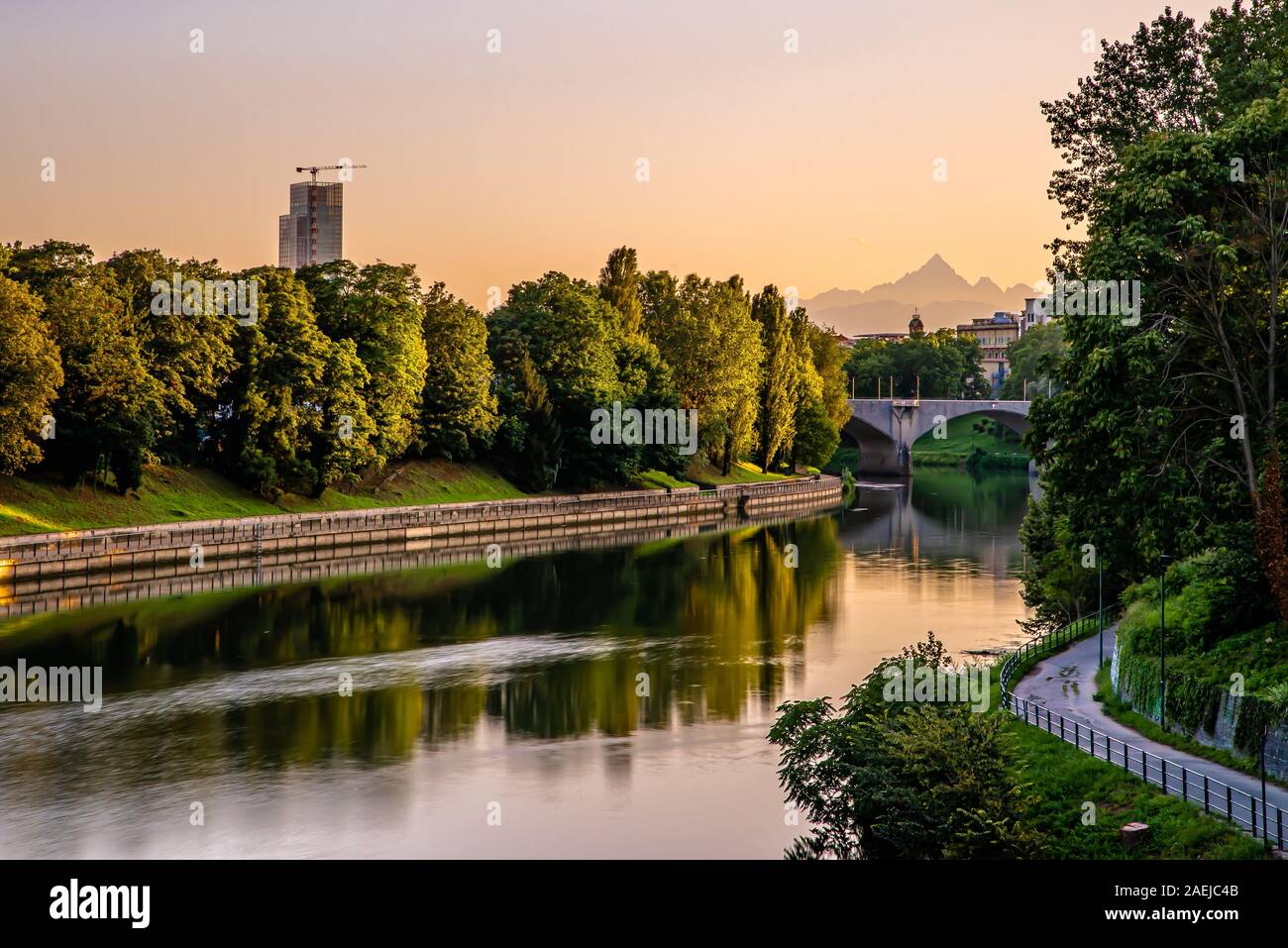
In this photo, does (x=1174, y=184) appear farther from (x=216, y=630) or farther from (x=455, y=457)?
(x=455, y=457)

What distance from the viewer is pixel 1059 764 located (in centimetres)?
2872

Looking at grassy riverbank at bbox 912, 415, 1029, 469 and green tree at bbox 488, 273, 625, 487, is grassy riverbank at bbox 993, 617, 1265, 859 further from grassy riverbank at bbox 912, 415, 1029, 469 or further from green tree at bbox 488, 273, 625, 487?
grassy riverbank at bbox 912, 415, 1029, 469

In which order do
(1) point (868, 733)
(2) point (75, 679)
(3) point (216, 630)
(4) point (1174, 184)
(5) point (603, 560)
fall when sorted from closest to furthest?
(1) point (868, 733), (4) point (1174, 184), (2) point (75, 679), (3) point (216, 630), (5) point (603, 560)

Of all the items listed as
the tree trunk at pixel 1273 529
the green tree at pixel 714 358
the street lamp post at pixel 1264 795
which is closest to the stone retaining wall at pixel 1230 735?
the street lamp post at pixel 1264 795

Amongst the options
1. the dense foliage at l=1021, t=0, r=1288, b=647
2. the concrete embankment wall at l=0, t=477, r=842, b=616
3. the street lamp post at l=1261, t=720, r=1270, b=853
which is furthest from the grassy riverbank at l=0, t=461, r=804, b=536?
the street lamp post at l=1261, t=720, r=1270, b=853

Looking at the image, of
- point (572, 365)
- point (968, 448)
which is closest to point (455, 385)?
point (572, 365)

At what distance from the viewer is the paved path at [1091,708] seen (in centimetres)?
2636

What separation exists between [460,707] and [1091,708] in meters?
17.9

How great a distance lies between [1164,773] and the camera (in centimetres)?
2647

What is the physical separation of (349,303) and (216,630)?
130 feet

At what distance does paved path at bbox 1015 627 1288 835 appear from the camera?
86.5 ft

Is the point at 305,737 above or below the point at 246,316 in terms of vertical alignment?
below

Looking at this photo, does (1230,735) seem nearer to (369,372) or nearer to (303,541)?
(303,541)

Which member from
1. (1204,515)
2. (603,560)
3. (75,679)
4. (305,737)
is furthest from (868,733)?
(603,560)
